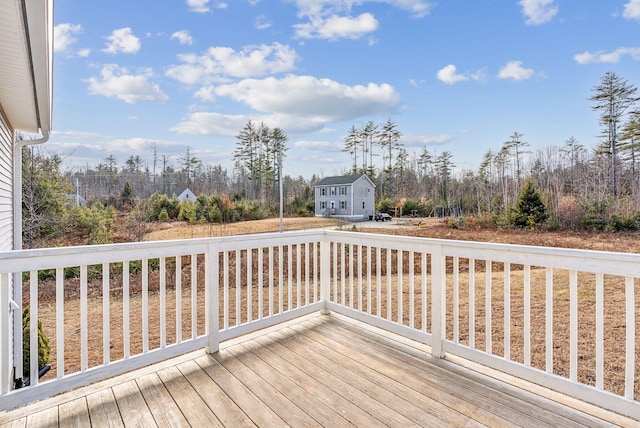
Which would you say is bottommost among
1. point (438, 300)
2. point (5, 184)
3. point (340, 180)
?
point (438, 300)

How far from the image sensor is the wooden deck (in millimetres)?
1765

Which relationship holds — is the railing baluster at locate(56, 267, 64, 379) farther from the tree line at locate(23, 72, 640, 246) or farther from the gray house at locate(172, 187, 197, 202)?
the gray house at locate(172, 187, 197, 202)

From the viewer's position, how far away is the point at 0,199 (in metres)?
3.08

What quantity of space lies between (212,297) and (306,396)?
1087 millimetres

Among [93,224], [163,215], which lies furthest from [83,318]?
[163,215]

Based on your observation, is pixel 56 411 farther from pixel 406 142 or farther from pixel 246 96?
pixel 406 142

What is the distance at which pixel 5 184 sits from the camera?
338 centimetres

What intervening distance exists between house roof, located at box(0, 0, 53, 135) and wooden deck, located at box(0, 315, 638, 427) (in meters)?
2.03

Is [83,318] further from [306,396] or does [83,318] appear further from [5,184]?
Answer: [5,184]

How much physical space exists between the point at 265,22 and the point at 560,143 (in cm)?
1421

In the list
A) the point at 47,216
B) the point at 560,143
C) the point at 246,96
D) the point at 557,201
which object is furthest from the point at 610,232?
the point at 47,216

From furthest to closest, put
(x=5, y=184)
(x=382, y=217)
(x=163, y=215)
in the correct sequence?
(x=382, y=217), (x=163, y=215), (x=5, y=184)

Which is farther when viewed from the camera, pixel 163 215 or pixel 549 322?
pixel 163 215

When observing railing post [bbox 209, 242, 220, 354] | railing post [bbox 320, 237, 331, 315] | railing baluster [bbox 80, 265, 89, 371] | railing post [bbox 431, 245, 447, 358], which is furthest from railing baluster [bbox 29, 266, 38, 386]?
railing post [bbox 431, 245, 447, 358]
